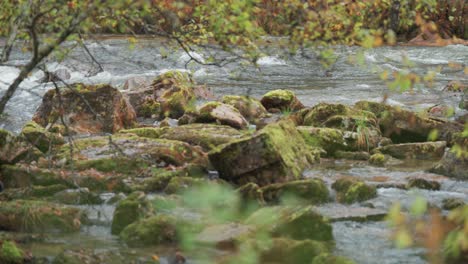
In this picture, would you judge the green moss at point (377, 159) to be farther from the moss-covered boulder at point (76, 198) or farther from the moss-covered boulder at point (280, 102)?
the moss-covered boulder at point (280, 102)

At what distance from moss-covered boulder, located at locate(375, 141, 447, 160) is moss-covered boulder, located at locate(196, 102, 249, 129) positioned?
3.00 m

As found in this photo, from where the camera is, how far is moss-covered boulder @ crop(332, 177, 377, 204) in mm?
8625

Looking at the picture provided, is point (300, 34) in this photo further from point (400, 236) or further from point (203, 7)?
point (400, 236)

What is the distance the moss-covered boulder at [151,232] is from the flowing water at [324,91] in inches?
5.7

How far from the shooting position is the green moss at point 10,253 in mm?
6191

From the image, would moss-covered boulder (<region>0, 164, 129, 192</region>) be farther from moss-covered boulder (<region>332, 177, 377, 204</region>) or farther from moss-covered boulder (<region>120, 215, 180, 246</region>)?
moss-covered boulder (<region>332, 177, 377, 204</region>)

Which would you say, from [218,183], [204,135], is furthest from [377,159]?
[218,183]

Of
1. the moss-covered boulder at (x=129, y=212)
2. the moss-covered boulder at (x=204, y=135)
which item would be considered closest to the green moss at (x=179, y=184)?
the moss-covered boulder at (x=129, y=212)

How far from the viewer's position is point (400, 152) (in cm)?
1143

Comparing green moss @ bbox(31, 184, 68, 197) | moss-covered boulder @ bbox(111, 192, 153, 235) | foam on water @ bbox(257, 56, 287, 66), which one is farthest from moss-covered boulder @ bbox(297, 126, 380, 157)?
foam on water @ bbox(257, 56, 287, 66)

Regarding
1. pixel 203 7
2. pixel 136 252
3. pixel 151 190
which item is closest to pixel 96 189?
pixel 151 190

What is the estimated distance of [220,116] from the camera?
13477 millimetres

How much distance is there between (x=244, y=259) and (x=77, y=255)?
3.26 m

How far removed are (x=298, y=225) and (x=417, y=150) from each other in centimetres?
489
